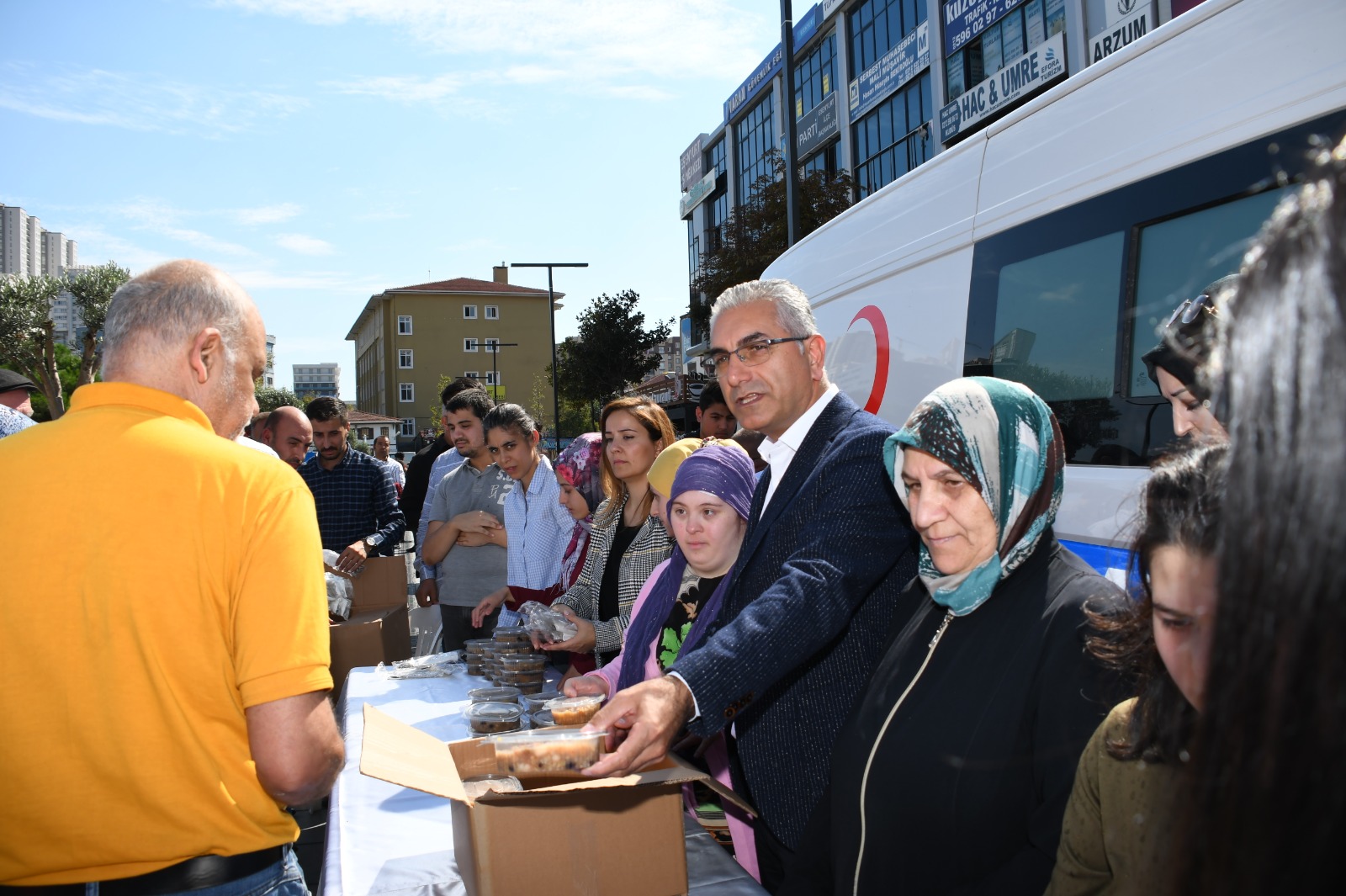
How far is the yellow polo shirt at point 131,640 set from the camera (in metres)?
1.62

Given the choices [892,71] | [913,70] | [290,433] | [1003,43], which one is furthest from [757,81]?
[290,433]

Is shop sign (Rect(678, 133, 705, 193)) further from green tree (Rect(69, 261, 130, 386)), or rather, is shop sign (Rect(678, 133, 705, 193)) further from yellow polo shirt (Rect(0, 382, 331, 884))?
yellow polo shirt (Rect(0, 382, 331, 884))

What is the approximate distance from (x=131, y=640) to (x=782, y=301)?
1.86 m

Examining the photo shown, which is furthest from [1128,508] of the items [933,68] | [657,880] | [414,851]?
[933,68]

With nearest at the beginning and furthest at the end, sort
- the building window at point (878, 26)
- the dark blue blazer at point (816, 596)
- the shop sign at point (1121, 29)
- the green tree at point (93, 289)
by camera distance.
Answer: the dark blue blazer at point (816, 596)
the shop sign at point (1121, 29)
the building window at point (878, 26)
the green tree at point (93, 289)

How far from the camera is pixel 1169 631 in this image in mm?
1150

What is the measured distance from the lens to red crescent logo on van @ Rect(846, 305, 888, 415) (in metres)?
4.97

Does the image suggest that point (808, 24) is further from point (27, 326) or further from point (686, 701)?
point (27, 326)

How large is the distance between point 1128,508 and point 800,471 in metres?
1.30

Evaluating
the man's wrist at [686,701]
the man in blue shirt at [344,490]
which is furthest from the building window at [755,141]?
the man's wrist at [686,701]

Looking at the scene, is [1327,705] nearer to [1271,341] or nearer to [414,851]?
[1271,341]

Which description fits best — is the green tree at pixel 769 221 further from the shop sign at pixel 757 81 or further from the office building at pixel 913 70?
the shop sign at pixel 757 81

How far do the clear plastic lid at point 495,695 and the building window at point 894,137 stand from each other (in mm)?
20556

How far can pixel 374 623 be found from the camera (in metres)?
5.07
